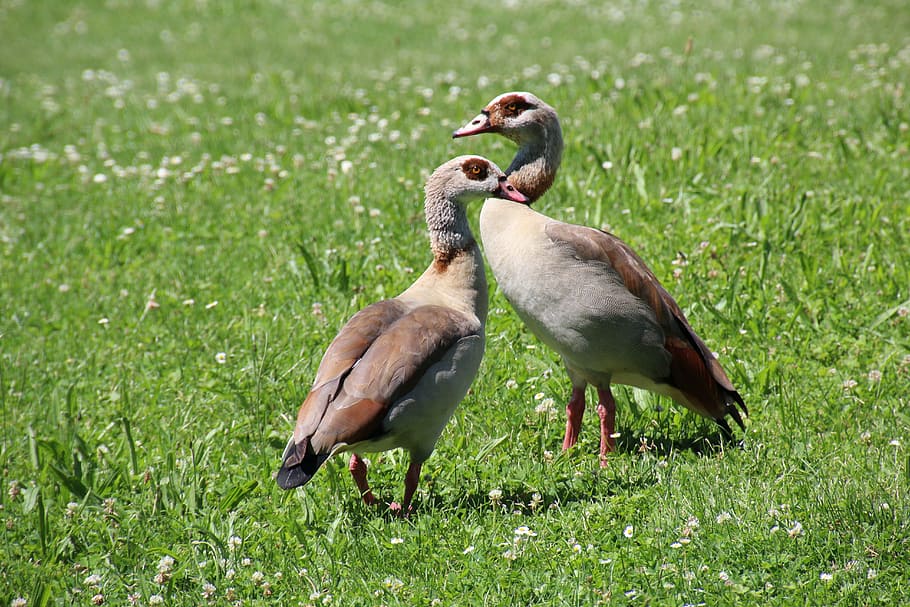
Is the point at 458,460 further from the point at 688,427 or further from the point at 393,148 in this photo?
the point at 393,148

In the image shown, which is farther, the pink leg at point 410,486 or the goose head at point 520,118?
the goose head at point 520,118

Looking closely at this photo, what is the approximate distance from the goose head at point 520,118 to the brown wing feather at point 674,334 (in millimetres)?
922

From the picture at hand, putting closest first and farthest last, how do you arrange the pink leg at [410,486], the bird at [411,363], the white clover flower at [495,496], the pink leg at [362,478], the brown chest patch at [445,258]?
the bird at [411,363], the white clover flower at [495,496], the pink leg at [410,486], the pink leg at [362,478], the brown chest patch at [445,258]

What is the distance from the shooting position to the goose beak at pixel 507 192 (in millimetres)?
5387

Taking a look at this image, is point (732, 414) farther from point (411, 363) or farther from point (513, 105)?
point (513, 105)

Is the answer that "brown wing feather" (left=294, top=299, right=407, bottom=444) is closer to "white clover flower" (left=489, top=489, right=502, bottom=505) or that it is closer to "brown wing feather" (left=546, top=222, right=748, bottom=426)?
"white clover flower" (left=489, top=489, right=502, bottom=505)

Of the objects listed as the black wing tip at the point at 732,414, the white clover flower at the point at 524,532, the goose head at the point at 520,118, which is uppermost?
the goose head at the point at 520,118

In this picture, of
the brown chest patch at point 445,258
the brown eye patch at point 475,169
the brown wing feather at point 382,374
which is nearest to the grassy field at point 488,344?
the brown wing feather at point 382,374

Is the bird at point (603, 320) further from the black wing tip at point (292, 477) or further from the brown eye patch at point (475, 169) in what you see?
the black wing tip at point (292, 477)

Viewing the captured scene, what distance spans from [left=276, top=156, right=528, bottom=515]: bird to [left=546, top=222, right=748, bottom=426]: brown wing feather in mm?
532

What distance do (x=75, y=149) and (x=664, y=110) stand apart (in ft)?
21.7

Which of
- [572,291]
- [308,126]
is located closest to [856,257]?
[572,291]

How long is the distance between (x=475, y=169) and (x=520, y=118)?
0.74 m

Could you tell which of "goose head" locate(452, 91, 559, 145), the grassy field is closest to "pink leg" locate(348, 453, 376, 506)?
the grassy field
